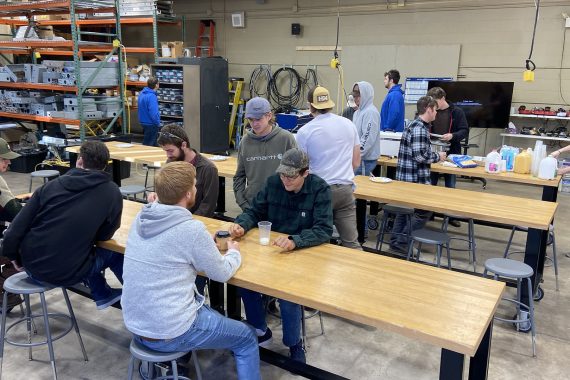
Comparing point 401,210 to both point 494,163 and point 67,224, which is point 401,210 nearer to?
point 494,163

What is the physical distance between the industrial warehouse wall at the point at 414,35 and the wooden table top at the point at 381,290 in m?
7.23

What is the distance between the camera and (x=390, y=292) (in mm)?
2100

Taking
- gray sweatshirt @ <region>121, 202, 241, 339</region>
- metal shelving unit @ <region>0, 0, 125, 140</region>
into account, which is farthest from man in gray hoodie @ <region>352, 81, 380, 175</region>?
metal shelving unit @ <region>0, 0, 125, 140</region>

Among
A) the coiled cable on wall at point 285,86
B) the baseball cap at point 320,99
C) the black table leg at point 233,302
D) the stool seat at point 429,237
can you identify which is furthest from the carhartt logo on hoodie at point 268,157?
the coiled cable on wall at point 285,86

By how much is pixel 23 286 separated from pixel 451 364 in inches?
92.8

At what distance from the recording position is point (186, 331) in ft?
6.83

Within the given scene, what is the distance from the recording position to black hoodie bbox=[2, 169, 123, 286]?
253cm

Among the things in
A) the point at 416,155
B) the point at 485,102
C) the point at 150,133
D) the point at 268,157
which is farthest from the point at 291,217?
the point at 485,102

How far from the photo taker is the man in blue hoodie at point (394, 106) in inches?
244

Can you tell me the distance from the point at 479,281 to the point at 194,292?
4.48ft

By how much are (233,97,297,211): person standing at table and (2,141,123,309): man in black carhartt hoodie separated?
3.41ft

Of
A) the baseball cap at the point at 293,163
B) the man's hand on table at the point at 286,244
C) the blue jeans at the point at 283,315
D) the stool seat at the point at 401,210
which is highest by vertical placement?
the baseball cap at the point at 293,163

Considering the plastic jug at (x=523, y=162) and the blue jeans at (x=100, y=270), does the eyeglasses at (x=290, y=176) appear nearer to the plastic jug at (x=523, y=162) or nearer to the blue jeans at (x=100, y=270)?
the blue jeans at (x=100, y=270)

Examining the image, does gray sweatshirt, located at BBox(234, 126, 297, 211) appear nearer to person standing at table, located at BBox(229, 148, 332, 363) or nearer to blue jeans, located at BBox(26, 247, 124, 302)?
person standing at table, located at BBox(229, 148, 332, 363)
